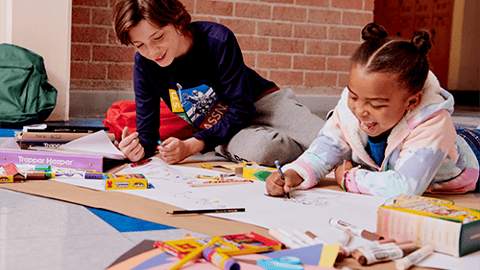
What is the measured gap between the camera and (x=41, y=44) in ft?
8.21

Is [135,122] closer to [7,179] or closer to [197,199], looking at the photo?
[7,179]

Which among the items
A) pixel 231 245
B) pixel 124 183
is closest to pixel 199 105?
pixel 124 183

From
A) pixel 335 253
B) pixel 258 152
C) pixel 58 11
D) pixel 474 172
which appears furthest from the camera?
pixel 58 11

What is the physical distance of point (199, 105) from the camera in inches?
63.4

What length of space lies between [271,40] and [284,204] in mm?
2146

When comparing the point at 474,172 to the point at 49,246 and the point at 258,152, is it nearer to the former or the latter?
the point at 258,152

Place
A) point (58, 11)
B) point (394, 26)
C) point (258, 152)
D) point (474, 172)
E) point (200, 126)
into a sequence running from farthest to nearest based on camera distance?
point (394, 26), point (58, 11), point (200, 126), point (258, 152), point (474, 172)

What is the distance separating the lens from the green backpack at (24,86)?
7.54 feet

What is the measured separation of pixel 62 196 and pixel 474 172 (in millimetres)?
937

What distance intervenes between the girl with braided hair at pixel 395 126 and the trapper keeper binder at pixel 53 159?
0.47m

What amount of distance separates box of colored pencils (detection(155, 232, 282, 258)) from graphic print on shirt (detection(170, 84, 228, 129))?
2.80 ft

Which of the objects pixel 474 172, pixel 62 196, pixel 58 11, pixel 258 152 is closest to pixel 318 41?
pixel 58 11

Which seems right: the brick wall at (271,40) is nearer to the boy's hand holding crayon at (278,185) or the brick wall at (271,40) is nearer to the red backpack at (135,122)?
the red backpack at (135,122)

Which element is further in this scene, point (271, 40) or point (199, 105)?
point (271, 40)
